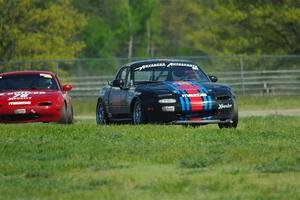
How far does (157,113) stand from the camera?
2033 centimetres

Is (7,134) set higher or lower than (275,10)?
lower

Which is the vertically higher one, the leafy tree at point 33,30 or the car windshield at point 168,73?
the leafy tree at point 33,30

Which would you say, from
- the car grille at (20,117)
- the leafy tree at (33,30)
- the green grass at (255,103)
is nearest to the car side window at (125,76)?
the car grille at (20,117)

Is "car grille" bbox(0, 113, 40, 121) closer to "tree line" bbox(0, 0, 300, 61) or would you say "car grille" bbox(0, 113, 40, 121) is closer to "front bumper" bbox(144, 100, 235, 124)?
"front bumper" bbox(144, 100, 235, 124)

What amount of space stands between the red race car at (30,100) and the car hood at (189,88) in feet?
8.61

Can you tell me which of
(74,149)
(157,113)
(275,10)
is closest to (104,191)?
(74,149)

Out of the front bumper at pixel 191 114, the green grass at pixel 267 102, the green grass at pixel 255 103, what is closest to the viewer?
the front bumper at pixel 191 114

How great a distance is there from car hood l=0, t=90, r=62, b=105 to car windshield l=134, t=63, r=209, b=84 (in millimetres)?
2064

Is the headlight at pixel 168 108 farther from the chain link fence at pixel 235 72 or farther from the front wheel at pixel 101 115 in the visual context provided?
the chain link fence at pixel 235 72

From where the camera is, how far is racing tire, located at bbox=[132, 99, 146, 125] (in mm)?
20688

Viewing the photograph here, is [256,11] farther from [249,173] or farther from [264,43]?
[249,173]

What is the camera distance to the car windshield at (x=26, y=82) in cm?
2387

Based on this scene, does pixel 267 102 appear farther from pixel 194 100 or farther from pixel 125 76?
pixel 194 100

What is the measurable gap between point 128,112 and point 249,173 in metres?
9.58
